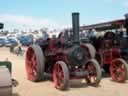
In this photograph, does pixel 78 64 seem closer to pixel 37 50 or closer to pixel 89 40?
pixel 37 50

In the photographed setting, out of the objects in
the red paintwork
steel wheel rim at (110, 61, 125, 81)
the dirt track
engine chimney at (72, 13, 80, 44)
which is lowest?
the dirt track

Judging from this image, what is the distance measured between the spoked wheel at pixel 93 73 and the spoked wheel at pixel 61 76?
922 millimetres

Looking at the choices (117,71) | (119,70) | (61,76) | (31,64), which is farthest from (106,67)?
(61,76)

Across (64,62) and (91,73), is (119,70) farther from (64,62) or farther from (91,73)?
(64,62)

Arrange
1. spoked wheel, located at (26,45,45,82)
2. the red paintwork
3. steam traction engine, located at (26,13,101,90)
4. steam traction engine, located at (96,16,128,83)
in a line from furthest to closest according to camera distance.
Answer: the red paintwork
steam traction engine, located at (96,16,128,83)
spoked wheel, located at (26,45,45,82)
steam traction engine, located at (26,13,101,90)

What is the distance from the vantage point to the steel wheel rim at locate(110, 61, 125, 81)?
9.42 meters

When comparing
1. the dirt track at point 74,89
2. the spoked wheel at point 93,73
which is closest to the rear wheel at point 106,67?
the dirt track at point 74,89

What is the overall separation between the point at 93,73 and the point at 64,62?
90 cm

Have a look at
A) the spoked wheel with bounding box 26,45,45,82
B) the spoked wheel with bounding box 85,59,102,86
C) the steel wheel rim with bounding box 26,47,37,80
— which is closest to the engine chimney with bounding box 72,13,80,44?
the spoked wheel with bounding box 85,59,102,86

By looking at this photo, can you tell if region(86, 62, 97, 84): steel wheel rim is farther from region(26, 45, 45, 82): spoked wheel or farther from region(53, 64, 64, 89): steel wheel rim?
region(26, 45, 45, 82): spoked wheel

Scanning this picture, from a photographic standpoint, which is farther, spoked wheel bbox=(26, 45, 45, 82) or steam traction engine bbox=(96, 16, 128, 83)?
steam traction engine bbox=(96, 16, 128, 83)

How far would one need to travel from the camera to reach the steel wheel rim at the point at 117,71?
942 centimetres

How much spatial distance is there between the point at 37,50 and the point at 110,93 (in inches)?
113

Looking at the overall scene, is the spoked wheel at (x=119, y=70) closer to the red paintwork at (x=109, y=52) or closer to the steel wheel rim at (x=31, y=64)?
the red paintwork at (x=109, y=52)
